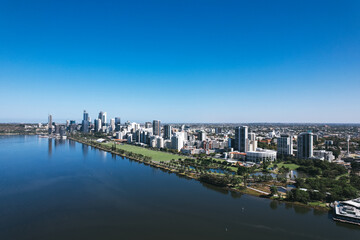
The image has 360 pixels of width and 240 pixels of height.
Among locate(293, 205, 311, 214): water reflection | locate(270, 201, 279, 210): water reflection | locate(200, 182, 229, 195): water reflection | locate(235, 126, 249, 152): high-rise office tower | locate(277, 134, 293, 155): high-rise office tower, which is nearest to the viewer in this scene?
locate(293, 205, 311, 214): water reflection

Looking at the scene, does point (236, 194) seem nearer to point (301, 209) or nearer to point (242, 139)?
point (301, 209)

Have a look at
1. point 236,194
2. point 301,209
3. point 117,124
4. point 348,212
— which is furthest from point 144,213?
point 117,124

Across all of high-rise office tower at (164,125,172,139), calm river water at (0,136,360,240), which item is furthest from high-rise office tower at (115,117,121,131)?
calm river water at (0,136,360,240)

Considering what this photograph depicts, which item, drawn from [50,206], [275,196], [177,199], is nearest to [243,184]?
[275,196]

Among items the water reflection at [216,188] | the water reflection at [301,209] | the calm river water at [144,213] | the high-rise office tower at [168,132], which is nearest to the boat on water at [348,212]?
the calm river water at [144,213]

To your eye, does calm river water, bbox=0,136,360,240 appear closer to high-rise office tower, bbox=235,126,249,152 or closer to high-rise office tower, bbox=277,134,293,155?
high-rise office tower, bbox=235,126,249,152

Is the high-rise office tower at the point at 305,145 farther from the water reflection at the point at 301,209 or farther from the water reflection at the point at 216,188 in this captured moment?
the water reflection at the point at 301,209
